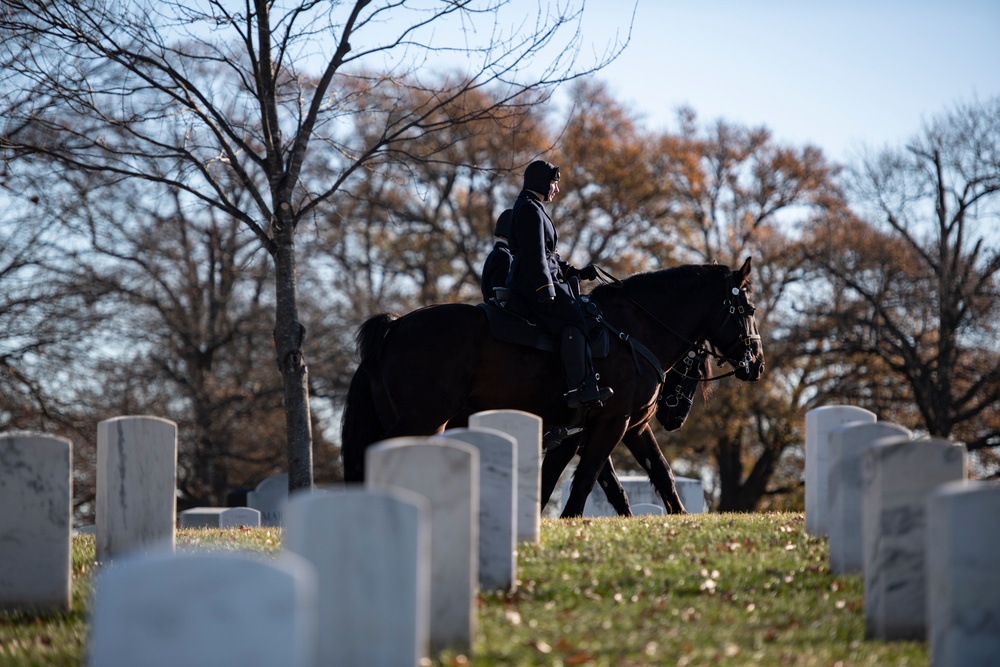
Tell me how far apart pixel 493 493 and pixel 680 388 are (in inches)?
258

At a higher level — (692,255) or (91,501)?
(692,255)

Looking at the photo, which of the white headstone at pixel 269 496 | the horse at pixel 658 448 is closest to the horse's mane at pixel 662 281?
the horse at pixel 658 448

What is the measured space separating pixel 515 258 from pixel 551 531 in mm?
2495

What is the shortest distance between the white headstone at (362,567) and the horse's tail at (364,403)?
5.79m

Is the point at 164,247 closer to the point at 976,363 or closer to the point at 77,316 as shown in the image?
the point at 77,316

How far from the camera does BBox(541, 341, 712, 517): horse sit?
11.8m

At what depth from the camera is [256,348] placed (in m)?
31.3

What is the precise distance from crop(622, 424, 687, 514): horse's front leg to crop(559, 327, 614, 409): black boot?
65.7 inches

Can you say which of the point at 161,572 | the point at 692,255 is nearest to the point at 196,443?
the point at 692,255

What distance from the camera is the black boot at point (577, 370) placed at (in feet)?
34.7

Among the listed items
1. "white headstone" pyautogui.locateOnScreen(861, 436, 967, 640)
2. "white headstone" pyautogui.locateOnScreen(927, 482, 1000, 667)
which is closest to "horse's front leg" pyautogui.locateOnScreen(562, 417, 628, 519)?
"white headstone" pyautogui.locateOnScreen(861, 436, 967, 640)

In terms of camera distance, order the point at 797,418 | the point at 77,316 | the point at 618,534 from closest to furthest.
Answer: the point at 618,534
the point at 77,316
the point at 797,418

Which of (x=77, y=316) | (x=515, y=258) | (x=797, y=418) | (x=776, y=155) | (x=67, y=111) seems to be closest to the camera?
(x=515, y=258)

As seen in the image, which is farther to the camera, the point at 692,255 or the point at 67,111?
the point at 692,255
